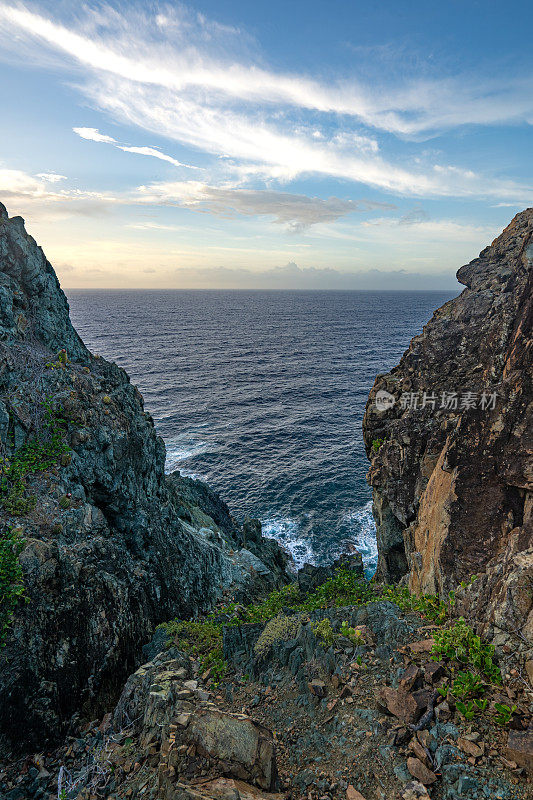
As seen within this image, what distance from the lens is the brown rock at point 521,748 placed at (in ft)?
21.7

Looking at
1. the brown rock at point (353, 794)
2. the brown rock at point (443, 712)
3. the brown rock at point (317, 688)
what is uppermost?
the brown rock at point (443, 712)

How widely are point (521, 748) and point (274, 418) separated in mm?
61990

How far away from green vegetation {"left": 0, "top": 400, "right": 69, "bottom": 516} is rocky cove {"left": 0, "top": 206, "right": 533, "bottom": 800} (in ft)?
0.35

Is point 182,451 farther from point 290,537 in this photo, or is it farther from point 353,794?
point 353,794

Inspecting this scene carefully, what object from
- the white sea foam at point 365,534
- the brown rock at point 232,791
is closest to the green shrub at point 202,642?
the brown rock at point 232,791

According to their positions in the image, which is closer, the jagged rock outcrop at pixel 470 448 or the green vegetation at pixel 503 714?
the green vegetation at pixel 503 714

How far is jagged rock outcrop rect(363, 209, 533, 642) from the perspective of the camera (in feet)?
35.8

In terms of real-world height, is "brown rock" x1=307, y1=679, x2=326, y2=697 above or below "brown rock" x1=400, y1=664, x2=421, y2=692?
below

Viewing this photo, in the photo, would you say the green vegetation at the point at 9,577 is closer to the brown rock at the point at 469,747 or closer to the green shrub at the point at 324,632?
the green shrub at the point at 324,632

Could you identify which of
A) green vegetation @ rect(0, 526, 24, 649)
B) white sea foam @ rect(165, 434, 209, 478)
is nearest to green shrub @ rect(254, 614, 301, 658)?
green vegetation @ rect(0, 526, 24, 649)

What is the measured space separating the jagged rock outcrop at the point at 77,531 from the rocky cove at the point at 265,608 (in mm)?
97

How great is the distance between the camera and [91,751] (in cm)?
1239

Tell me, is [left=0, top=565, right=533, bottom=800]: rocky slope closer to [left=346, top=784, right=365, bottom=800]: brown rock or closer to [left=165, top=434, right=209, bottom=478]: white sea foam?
[left=346, top=784, right=365, bottom=800]: brown rock

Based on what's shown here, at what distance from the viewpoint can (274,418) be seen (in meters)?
68.6
